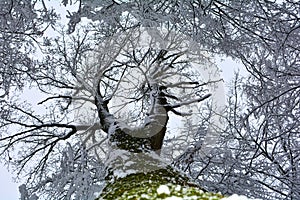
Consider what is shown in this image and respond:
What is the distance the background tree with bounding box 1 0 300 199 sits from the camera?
395 centimetres

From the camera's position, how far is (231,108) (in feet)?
20.0

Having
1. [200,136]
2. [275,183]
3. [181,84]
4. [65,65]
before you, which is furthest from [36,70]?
[275,183]

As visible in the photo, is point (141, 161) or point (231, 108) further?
point (231, 108)

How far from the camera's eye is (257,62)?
16.5ft

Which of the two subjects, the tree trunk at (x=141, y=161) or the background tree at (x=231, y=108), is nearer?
the tree trunk at (x=141, y=161)

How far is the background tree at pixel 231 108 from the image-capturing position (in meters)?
3.95

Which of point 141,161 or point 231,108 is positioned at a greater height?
point 231,108

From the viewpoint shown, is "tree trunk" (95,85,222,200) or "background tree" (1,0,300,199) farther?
"background tree" (1,0,300,199)

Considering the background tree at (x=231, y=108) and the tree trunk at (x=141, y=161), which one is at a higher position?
the background tree at (x=231, y=108)

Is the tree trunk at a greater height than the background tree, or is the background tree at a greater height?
the background tree

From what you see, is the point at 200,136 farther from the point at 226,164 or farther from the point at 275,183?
the point at 275,183

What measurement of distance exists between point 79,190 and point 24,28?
1.89 metres

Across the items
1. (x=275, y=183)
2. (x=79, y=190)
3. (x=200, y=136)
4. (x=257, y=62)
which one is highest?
(x=257, y=62)

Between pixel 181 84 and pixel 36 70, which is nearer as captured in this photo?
pixel 36 70
